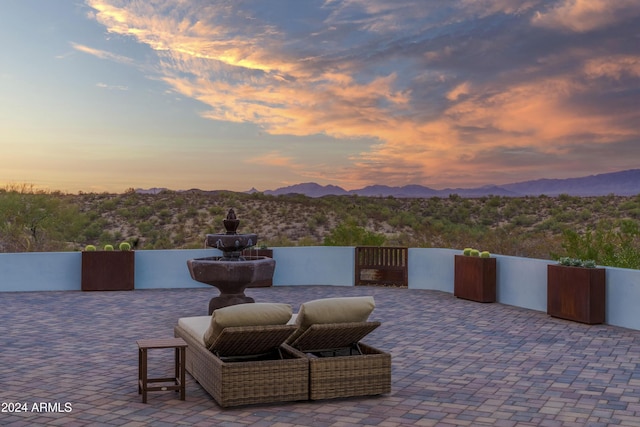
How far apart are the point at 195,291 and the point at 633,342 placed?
9189 millimetres

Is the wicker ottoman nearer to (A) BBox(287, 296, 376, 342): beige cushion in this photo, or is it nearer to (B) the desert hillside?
(A) BBox(287, 296, 376, 342): beige cushion

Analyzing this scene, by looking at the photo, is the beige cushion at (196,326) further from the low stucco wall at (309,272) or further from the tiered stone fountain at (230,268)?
the low stucco wall at (309,272)

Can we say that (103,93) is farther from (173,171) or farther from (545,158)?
(545,158)

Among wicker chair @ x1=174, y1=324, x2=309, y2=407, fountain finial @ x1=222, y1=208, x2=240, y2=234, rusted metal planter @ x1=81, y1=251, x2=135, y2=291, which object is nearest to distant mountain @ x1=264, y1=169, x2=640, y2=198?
rusted metal planter @ x1=81, y1=251, x2=135, y2=291

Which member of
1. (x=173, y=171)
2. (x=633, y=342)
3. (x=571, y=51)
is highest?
(x=571, y=51)

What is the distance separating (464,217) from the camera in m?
43.5

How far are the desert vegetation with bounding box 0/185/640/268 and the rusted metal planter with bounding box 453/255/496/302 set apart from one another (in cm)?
1046

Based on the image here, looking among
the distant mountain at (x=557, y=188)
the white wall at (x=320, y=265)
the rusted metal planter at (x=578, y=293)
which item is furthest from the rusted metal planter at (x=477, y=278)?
the distant mountain at (x=557, y=188)

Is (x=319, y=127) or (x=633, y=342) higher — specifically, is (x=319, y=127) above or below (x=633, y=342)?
above

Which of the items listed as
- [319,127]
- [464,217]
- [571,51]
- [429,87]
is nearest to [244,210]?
[464,217]

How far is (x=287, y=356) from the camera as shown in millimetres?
6398

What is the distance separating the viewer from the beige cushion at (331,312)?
6328 mm

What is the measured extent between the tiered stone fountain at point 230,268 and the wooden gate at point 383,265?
17.1 feet

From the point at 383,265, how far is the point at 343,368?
9.65 meters
